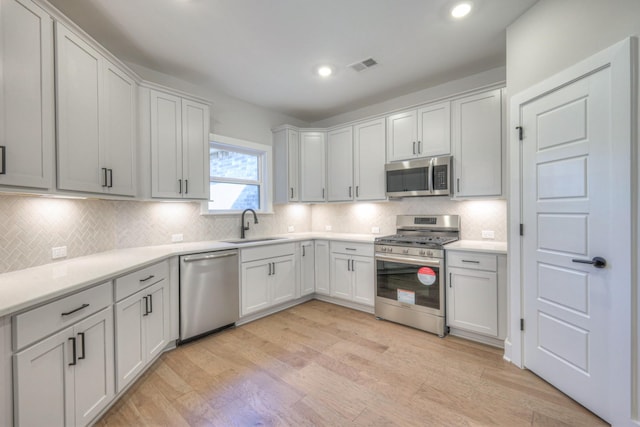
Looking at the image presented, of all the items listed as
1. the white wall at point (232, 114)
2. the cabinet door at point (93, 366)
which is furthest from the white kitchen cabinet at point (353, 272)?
the cabinet door at point (93, 366)

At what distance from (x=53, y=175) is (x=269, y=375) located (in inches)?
80.8

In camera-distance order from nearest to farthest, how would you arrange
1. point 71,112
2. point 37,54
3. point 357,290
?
point 37,54 → point 71,112 → point 357,290

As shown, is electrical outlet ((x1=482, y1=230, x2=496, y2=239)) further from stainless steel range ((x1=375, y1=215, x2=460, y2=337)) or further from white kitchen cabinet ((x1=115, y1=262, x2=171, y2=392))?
white kitchen cabinet ((x1=115, y1=262, x2=171, y2=392))

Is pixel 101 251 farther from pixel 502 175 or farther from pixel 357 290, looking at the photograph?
pixel 502 175

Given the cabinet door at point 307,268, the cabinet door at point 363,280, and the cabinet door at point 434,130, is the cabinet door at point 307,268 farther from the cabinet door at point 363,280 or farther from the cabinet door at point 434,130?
the cabinet door at point 434,130

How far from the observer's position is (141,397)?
1943 millimetres

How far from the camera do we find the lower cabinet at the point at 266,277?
3170 mm

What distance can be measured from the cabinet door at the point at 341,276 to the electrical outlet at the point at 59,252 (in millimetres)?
2739

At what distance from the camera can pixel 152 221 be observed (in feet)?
9.86

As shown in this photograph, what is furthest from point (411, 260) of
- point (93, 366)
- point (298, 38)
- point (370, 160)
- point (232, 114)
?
point (232, 114)

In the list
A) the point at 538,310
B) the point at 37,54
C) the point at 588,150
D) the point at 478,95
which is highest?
the point at 478,95

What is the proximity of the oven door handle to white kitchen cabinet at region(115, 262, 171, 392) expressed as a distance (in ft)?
7.46

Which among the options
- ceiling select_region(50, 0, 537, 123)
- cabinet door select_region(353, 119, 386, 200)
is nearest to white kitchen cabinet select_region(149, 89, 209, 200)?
ceiling select_region(50, 0, 537, 123)

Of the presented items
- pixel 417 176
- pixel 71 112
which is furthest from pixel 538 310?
pixel 71 112
